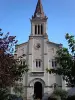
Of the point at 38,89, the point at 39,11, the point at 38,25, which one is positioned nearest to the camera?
the point at 38,89

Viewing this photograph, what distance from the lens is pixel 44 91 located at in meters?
50.3

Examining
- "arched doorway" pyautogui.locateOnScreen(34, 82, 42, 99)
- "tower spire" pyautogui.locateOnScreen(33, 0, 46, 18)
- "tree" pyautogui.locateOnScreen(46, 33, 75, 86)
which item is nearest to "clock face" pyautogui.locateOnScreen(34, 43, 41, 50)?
"tower spire" pyautogui.locateOnScreen(33, 0, 46, 18)

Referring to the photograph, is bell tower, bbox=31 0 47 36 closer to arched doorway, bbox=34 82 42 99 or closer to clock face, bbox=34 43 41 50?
clock face, bbox=34 43 41 50

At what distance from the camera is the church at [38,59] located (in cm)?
5103

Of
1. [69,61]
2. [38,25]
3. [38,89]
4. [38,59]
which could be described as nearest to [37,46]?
[38,59]

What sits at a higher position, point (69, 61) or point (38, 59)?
point (38, 59)

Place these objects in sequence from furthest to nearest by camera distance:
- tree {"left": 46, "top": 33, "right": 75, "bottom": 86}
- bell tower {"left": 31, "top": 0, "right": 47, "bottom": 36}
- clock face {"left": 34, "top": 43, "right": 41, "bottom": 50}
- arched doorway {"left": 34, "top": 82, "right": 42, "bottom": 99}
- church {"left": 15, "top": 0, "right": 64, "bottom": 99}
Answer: bell tower {"left": 31, "top": 0, "right": 47, "bottom": 36} → clock face {"left": 34, "top": 43, "right": 41, "bottom": 50} → arched doorway {"left": 34, "top": 82, "right": 42, "bottom": 99} → church {"left": 15, "top": 0, "right": 64, "bottom": 99} → tree {"left": 46, "top": 33, "right": 75, "bottom": 86}

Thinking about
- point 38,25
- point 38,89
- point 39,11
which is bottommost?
point 38,89

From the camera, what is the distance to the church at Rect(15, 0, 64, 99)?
167ft

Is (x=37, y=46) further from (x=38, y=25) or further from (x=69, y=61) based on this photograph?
(x=69, y=61)

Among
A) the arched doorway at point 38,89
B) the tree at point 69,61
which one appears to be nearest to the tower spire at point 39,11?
the arched doorway at point 38,89

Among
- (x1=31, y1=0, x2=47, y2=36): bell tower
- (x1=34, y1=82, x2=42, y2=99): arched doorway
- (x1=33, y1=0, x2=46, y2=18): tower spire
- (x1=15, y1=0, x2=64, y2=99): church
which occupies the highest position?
(x1=33, y1=0, x2=46, y2=18): tower spire

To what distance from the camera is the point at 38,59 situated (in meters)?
52.9

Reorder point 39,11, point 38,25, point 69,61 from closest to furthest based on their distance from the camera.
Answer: point 69,61 → point 38,25 → point 39,11
